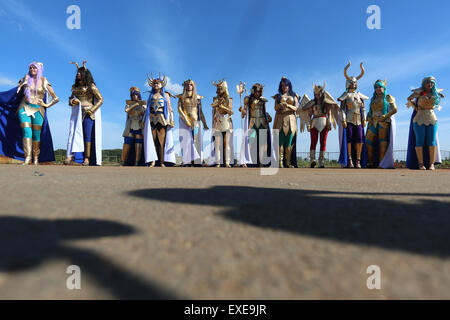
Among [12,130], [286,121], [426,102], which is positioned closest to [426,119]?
[426,102]

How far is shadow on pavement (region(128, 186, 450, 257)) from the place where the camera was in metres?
0.90

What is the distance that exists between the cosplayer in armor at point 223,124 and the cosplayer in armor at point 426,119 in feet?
15.1

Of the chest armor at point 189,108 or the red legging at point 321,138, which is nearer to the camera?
the red legging at point 321,138

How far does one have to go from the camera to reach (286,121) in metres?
6.35

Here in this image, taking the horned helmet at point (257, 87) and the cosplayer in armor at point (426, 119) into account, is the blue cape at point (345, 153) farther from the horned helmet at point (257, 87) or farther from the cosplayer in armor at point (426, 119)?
the horned helmet at point (257, 87)

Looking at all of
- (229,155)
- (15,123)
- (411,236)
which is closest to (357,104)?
(229,155)

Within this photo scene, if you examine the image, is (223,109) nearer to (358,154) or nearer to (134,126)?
(134,126)

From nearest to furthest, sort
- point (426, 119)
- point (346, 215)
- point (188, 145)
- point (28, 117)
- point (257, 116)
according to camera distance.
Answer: point (346, 215) < point (426, 119) < point (28, 117) < point (257, 116) < point (188, 145)

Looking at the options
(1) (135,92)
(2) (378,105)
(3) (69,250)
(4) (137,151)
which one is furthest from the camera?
(1) (135,92)

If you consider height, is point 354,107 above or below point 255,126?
above

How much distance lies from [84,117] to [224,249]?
7394 mm

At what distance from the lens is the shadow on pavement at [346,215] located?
903 mm

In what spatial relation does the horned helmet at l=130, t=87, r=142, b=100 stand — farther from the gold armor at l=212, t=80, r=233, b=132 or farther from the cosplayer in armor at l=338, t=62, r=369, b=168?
the cosplayer in armor at l=338, t=62, r=369, b=168

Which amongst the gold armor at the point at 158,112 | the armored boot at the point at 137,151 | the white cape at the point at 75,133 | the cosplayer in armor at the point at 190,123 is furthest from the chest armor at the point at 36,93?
the cosplayer in armor at the point at 190,123
